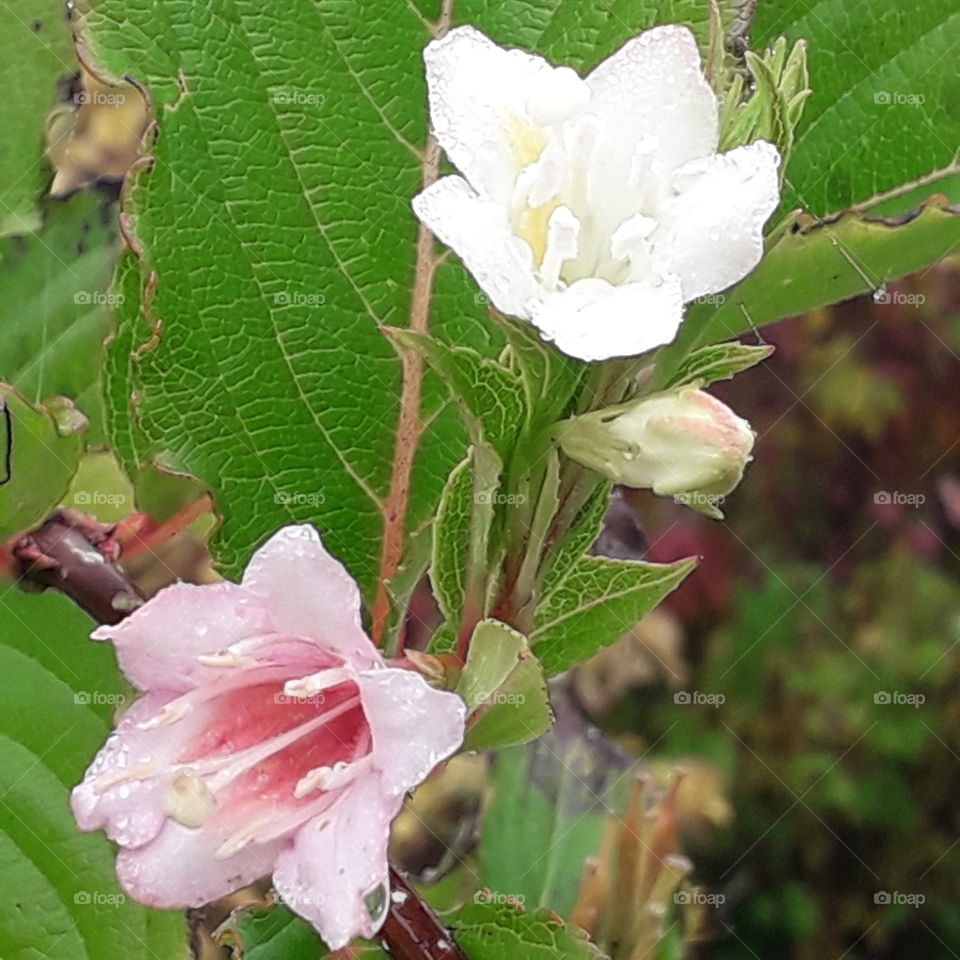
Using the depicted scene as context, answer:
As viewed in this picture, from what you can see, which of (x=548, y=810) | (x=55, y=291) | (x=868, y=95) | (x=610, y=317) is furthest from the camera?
(x=548, y=810)

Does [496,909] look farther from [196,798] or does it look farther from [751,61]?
[751,61]

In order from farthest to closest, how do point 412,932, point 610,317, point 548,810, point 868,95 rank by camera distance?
point 548,810
point 868,95
point 412,932
point 610,317

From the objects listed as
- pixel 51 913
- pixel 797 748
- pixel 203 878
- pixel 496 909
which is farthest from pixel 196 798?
pixel 797 748

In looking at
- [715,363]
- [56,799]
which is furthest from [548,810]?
[715,363]

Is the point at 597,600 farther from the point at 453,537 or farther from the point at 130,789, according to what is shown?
the point at 130,789

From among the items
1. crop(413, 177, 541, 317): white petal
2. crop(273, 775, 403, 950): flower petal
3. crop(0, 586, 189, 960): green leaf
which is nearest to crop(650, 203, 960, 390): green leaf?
crop(413, 177, 541, 317): white petal

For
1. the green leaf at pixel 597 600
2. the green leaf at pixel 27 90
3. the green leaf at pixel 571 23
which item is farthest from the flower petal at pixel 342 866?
the green leaf at pixel 27 90

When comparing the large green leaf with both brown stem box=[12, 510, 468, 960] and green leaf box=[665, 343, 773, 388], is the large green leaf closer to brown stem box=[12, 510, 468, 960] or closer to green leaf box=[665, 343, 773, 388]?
brown stem box=[12, 510, 468, 960]

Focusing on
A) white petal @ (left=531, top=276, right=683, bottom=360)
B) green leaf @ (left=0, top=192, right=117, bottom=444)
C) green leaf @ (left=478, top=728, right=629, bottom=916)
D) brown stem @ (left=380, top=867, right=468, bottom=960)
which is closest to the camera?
white petal @ (left=531, top=276, right=683, bottom=360)
